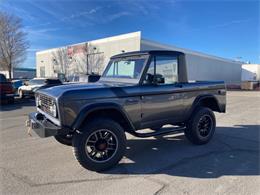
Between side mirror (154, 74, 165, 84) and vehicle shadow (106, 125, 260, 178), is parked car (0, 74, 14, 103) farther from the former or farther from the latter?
side mirror (154, 74, 165, 84)

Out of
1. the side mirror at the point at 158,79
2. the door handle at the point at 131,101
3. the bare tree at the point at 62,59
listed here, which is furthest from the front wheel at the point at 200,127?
the bare tree at the point at 62,59

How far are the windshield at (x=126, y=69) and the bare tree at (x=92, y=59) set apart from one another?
2473 centimetres

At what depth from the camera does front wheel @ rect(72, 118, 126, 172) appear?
150 inches

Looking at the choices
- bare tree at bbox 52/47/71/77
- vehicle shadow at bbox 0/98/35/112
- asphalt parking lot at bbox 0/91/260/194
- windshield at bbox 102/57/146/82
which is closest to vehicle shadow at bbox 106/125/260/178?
asphalt parking lot at bbox 0/91/260/194

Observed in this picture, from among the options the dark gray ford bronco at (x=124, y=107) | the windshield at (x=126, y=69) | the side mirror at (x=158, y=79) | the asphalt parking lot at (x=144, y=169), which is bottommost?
the asphalt parking lot at (x=144, y=169)

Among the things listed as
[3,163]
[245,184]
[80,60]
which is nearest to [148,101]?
[245,184]

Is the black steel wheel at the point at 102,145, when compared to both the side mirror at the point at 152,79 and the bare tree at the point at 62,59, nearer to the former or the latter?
the side mirror at the point at 152,79

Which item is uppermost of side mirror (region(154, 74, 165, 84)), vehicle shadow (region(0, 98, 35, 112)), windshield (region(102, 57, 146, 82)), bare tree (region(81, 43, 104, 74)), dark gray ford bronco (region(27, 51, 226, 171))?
bare tree (region(81, 43, 104, 74))

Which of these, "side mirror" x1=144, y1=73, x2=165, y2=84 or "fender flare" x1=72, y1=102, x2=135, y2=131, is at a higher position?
"side mirror" x1=144, y1=73, x2=165, y2=84

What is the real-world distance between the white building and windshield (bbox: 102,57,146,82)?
19.1m

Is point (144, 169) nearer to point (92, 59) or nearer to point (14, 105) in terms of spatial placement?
point (14, 105)

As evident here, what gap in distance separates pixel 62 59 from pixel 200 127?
116 feet

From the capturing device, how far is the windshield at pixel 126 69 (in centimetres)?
470

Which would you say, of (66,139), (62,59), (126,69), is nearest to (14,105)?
(66,139)
